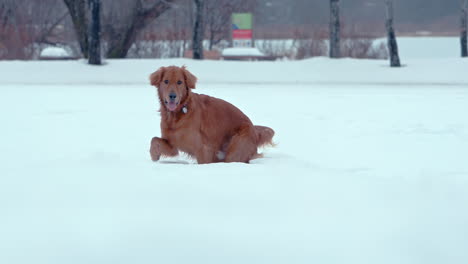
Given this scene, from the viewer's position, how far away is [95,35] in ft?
73.0

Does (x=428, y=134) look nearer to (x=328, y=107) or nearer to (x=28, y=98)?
(x=328, y=107)

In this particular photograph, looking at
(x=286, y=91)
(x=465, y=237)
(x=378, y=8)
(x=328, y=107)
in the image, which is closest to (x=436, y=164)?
(x=465, y=237)

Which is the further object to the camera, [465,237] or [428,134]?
[428,134]

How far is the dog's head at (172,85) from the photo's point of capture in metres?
5.19

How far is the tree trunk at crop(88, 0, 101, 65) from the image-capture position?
21812 mm

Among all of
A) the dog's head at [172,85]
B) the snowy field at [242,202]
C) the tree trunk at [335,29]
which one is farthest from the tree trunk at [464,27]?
the dog's head at [172,85]

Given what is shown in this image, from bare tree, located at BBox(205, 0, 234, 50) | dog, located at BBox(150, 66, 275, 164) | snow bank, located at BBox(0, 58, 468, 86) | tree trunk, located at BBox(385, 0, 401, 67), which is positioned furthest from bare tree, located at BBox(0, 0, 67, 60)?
dog, located at BBox(150, 66, 275, 164)

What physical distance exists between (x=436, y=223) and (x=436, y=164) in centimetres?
211

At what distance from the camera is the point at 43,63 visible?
69.7 ft

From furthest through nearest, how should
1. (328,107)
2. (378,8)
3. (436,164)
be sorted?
(378,8) → (328,107) → (436,164)

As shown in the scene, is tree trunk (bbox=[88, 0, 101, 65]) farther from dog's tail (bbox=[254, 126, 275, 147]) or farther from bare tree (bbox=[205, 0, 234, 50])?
dog's tail (bbox=[254, 126, 275, 147])

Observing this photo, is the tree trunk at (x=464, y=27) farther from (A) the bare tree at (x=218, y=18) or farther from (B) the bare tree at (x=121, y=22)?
(A) the bare tree at (x=218, y=18)

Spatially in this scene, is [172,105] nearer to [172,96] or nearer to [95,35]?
[172,96]

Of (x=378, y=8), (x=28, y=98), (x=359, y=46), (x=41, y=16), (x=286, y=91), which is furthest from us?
(x=378, y=8)
